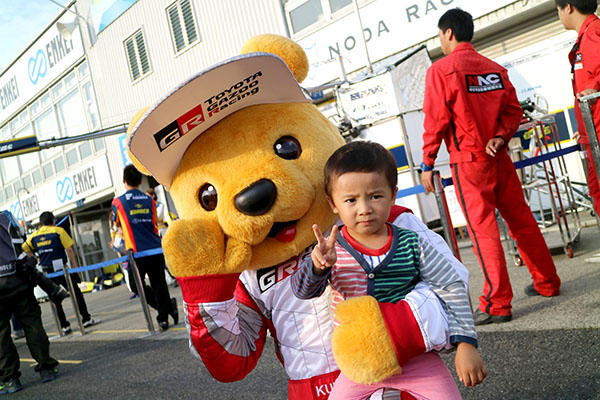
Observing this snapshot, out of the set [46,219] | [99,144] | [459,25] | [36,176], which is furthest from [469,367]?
[36,176]

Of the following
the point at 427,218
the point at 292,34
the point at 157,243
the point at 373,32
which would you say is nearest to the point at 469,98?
the point at 157,243

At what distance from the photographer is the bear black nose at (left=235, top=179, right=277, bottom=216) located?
1.43 metres

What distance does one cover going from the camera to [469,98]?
11.3 ft

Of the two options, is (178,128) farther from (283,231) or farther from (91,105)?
(91,105)

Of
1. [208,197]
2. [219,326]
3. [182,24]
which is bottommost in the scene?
[219,326]

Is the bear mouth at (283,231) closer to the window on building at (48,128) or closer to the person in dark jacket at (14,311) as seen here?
the person in dark jacket at (14,311)

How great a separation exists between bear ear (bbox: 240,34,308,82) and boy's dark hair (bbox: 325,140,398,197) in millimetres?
456

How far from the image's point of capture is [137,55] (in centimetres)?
1669

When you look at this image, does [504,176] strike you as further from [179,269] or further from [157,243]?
[157,243]

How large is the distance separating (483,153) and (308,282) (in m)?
2.40

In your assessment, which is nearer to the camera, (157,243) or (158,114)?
(158,114)

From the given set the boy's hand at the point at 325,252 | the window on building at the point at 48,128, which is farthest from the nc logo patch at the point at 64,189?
the boy's hand at the point at 325,252

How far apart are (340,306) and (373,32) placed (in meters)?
10.3

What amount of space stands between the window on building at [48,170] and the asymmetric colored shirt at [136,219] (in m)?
17.3
